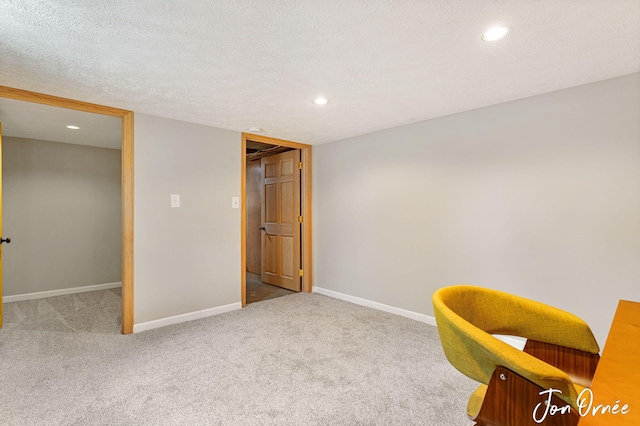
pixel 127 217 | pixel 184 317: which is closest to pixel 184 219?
pixel 127 217

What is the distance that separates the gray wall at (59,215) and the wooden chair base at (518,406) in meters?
5.36

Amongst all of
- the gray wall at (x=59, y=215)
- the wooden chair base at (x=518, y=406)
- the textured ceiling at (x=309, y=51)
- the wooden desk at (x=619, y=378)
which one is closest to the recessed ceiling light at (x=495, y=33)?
the textured ceiling at (x=309, y=51)

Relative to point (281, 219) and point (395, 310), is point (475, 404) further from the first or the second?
point (281, 219)

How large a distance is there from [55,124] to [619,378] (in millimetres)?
4857

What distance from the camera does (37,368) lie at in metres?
2.28

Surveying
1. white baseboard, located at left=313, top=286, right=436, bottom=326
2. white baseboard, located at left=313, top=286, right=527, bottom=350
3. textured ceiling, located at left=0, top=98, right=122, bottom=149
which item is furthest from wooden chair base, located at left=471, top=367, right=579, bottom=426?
textured ceiling, located at left=0, top=98, right=122, bottom=149

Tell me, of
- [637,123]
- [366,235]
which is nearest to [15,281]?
[366,235]

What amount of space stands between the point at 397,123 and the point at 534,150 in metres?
1.33

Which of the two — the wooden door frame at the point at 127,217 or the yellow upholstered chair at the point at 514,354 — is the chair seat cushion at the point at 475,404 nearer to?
the yellow upholstered chair at the point at 514,354

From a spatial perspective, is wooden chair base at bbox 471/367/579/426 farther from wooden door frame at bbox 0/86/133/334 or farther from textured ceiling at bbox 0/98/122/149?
textured ceiling at bbox 0/98/122/149

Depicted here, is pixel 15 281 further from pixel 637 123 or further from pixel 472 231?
pixel 637 123

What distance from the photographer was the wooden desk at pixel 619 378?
584mm

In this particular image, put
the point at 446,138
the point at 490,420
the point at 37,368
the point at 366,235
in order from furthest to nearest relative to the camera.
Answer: the point at 366,235 → the point at 446,138 → the point at 37,368 → the point at 490,420

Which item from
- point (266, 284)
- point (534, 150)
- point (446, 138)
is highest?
point (446, 138)
